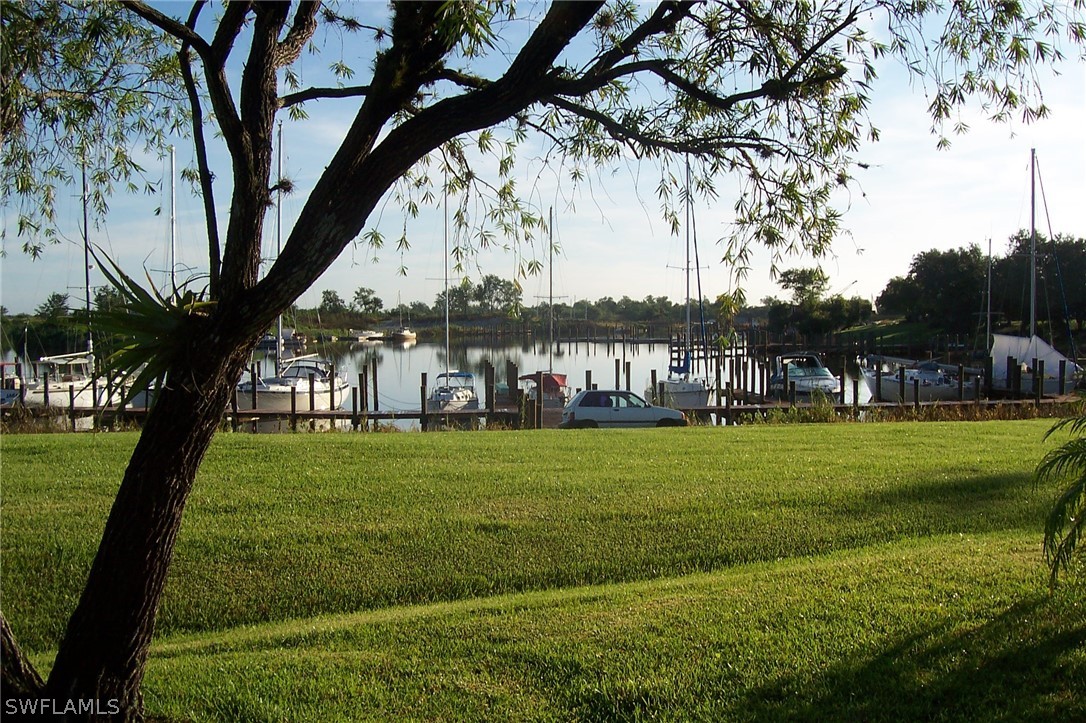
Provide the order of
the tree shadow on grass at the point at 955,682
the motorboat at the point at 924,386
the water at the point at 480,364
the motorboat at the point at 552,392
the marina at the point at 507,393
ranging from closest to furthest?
the tree shadow on grass at the point at 955,682, the marina at the point at 507,393, the motorboat at the point at 552,392, the motorboat at the point at 924,386, the water at the point at 480,364

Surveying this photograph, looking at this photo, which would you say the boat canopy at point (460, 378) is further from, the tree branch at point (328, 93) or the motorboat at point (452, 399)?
the tree branch at point (328, 93)

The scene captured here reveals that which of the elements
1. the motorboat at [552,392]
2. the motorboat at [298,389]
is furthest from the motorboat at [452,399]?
the motorboat at [298,389]

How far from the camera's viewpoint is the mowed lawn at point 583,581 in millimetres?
5234

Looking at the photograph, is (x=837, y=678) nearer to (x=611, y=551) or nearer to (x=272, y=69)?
(x=611, y=551)

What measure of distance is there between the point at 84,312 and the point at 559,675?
11.1 feet

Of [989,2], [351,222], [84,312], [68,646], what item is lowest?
[68,646]

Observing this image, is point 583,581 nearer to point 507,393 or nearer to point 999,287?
point 507,393

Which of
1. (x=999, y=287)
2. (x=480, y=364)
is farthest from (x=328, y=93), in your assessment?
(x=480, y=364)

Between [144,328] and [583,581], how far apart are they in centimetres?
523

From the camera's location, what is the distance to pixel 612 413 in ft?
78.4

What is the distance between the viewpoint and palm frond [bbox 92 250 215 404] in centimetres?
409

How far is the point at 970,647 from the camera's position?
5637 mm

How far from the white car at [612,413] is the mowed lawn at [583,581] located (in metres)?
9.27

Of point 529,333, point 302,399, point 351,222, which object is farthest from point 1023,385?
point 529,333
